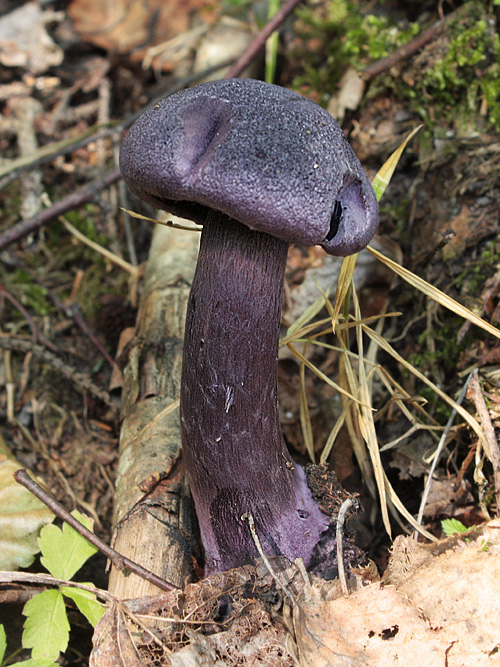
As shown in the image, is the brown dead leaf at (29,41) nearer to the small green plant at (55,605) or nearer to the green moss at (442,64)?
the green moss at (442,64)

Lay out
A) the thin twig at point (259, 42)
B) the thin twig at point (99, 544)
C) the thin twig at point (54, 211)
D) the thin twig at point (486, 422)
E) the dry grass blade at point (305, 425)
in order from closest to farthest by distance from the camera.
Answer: the thin twig at point (99, 544) < the thin twig at point (486, 422) < the dry grass blade at point (305, 425) < the thin twig at point (54, 211) < the thin twig at point (259, 42)

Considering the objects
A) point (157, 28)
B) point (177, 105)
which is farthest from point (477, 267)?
point (157, 28)

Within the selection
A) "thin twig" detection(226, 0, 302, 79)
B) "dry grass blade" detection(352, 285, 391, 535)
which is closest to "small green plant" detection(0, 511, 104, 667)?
"dry grass blade" detection(352, 285, 391, 535)

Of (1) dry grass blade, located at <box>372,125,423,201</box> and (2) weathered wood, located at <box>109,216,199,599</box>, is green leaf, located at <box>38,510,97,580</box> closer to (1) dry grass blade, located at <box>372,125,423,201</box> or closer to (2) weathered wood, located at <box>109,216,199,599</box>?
(2) weathered wood, located at <box>109,216,199,599</box>

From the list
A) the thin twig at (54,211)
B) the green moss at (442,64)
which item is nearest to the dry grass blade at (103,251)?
the thin twig at (54,211)

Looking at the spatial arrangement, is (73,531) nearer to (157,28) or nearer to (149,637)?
(149,637)

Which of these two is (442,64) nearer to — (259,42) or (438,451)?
(259,42)
